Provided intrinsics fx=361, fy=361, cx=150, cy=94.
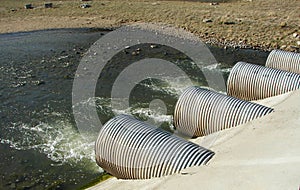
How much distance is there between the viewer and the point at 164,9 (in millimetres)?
36094

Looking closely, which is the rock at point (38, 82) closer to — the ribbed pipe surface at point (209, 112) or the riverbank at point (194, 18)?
the ribbed pipe surface at point (209, 112)

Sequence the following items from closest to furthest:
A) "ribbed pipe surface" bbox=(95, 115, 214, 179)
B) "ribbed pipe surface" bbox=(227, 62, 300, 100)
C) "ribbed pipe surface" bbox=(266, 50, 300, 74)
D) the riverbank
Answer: "ribbed pipe surface" bbox=(95, 115, 214, 179)
"ribbed pipe surface" bbox=(227, 62, 300, 100)
"ribbed pipe surface" bbox=(266, 50, 300, 74)
the riverbank

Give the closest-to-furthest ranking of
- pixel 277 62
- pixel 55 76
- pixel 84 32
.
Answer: pixel 277 62 < pixel 55 76 < pixel 84 32

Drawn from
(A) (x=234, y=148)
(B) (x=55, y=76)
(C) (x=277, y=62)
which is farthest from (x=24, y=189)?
(C) (x=277, y=62)

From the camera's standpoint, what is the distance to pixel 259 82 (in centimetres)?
1770

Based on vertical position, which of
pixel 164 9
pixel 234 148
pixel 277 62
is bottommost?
pixel 234 148

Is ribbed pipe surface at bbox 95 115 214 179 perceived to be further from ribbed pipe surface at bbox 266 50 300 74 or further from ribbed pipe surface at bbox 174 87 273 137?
ribbed pipe surface at bbox 266 50 300 74

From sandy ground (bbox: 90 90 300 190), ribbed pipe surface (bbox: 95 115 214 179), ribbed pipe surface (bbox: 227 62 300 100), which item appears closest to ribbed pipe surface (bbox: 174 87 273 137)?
sandy ground (bbox: 90 90 300 190)

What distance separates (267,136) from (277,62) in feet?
28.3

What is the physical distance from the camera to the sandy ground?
10.6 meters

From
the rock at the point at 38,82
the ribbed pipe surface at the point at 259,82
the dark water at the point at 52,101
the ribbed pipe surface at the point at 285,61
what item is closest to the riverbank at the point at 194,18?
the dark water at the point at 52,101

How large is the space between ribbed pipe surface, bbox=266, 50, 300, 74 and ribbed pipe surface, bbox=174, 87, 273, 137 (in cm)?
676

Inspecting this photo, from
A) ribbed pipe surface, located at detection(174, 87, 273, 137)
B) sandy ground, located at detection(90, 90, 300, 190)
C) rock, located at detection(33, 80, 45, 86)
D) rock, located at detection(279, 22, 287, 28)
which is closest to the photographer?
sandy ground, located at detection(90, 90, 300, 190)

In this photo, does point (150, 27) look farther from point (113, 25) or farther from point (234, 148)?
point (234, 148)
